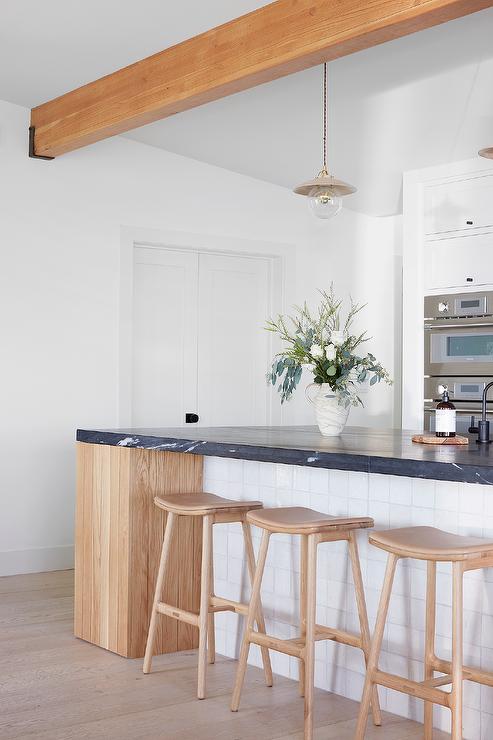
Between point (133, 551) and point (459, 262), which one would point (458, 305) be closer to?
point (459, 262)

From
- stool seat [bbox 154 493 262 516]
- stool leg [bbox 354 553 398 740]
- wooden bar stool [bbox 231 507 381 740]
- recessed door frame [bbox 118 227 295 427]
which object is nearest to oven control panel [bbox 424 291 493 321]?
recessed door frame [bbox 118 227 295 427]

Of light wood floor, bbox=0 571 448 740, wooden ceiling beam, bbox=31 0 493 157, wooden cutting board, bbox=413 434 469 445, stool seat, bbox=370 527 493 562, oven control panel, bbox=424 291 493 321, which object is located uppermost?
wooden ceiling beam, bbox=31 0 493 157

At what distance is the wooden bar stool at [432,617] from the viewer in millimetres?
2591

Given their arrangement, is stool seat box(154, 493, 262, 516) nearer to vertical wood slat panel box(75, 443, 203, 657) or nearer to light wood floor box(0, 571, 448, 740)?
vertical wood slat panel box(75, 443, 203, 657)

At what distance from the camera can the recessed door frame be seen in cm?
593

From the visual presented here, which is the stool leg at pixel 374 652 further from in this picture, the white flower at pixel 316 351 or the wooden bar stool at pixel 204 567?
the white flower at pixel 316 351

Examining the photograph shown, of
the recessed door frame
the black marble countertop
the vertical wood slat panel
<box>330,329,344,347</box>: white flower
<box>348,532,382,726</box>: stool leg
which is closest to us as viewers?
the black marble countertop

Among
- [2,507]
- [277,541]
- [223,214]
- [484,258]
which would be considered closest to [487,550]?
[277,541]

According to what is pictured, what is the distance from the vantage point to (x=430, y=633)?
9.92 feet

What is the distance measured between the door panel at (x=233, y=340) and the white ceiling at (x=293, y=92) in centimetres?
67

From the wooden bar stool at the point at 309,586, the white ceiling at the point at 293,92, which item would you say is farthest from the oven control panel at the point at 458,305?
the wooden bar stool at the point at 309,586

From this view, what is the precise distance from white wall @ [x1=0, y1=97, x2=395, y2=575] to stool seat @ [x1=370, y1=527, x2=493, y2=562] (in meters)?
3.17

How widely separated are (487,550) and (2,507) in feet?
11.7

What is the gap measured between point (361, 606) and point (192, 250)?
3.57 meters
